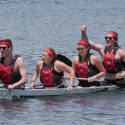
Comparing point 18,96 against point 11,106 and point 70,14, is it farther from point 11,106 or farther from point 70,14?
point 70,14

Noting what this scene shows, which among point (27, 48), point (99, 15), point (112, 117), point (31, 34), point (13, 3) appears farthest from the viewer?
point (13, 3)

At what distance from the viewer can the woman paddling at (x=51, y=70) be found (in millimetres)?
18547

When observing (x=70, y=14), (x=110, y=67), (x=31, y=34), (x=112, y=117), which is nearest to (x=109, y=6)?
(x=70, y=14)

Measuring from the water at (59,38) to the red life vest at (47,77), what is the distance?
37 cm

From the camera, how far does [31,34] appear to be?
33812 millimetres

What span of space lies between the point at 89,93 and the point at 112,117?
2.44 m

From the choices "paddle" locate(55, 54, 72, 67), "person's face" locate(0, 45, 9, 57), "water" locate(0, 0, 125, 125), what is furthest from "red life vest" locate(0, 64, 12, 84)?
"paddle" locate(55, 54, 72, 67)

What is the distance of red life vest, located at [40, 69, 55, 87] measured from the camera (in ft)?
61.6

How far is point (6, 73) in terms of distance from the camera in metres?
18.2

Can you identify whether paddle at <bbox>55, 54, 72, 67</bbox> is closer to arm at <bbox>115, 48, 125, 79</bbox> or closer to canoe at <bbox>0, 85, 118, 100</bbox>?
canoe at <bbox>0, 85, 118, 100</bbox>

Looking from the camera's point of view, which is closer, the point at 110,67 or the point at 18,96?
the point at 18,96

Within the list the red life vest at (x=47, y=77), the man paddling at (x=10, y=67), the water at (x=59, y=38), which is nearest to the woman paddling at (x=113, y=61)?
the water at (x=59, y=38)

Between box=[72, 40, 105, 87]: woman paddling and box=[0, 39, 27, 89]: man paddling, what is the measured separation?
5.93 feet

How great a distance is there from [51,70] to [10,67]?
1148 mm
